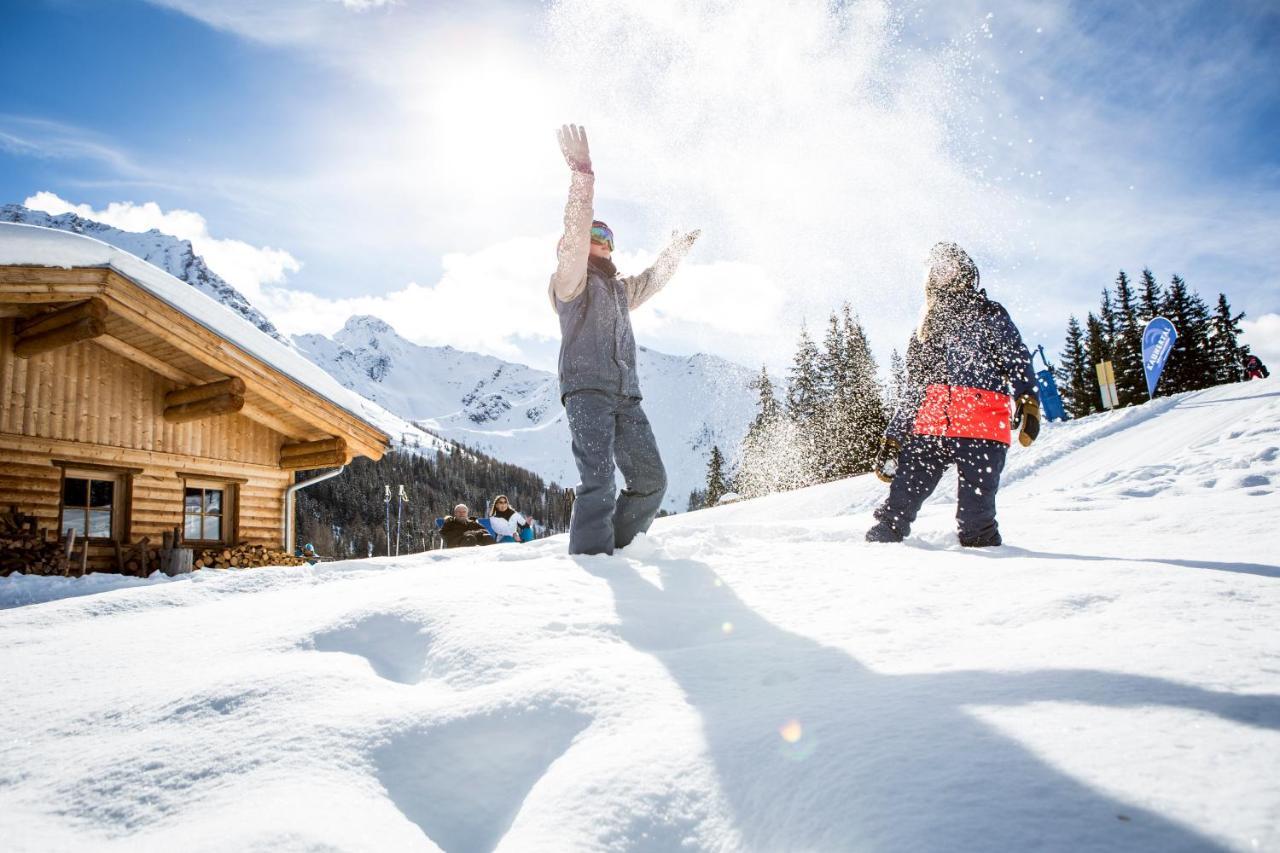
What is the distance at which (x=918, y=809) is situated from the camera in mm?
876

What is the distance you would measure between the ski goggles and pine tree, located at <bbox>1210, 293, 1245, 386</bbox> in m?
49.5

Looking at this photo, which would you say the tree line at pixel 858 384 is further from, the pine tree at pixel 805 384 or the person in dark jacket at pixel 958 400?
the person in dark jacket at pixel 958 400

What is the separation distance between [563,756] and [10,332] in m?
11.0

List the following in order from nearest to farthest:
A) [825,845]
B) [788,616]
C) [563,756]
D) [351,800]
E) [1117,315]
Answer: [825,845], [351,800], [563,756], [788,616], [1117,315]

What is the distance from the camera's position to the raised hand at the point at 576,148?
343cm

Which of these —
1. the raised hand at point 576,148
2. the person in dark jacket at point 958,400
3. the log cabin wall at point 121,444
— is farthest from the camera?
the log cabin wall at point 121,444

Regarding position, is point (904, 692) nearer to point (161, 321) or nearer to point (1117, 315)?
point (161, 321)

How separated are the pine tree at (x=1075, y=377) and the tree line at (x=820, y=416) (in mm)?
14466

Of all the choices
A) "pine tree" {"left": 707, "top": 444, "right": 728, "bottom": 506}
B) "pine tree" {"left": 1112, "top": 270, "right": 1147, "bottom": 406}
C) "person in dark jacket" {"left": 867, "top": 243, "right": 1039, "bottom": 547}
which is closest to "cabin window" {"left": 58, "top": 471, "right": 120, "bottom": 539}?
"person in dark jacket" {"left": 867, "top": 243, "right": 1039, "bottom": 547}

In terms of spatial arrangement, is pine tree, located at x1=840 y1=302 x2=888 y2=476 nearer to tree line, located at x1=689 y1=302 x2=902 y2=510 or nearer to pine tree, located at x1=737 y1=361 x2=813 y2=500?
tree line, located at x1=689 y1=302 x2=902 y2=510

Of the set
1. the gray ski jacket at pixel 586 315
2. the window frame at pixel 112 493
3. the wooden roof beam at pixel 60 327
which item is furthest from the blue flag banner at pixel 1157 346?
the window frame at pixel 112 493

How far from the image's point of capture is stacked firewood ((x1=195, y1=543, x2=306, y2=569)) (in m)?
10.3

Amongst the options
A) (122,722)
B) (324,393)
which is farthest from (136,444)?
(122,722)

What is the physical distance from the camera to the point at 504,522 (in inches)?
415
